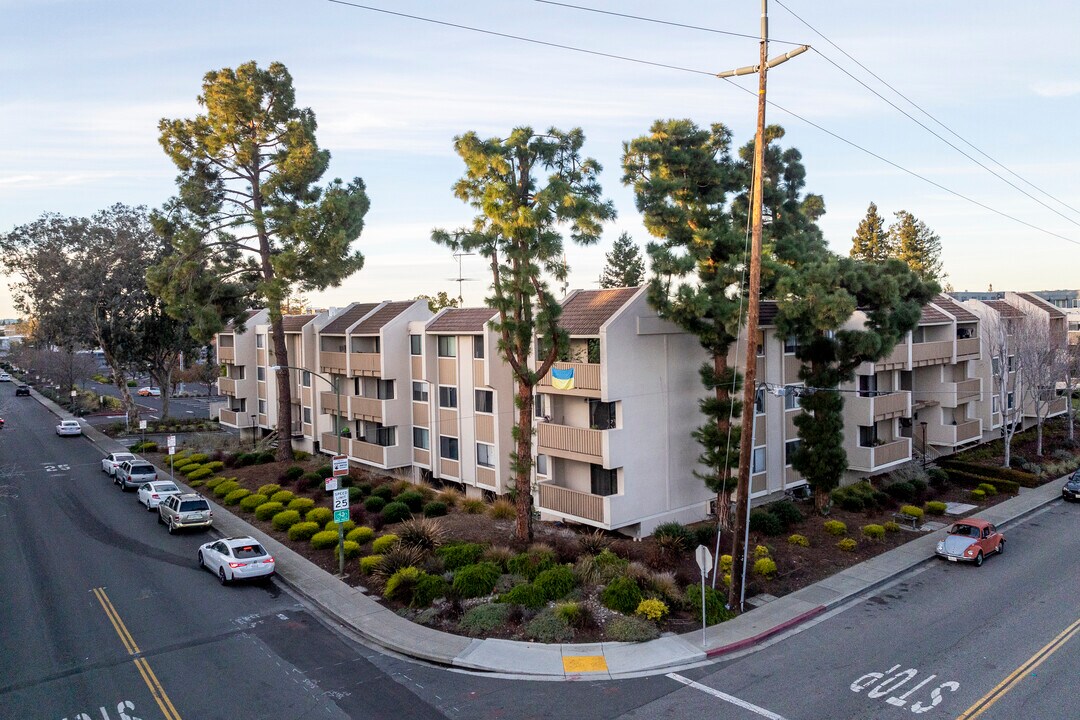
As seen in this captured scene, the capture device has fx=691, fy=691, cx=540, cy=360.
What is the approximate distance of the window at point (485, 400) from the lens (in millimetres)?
31206

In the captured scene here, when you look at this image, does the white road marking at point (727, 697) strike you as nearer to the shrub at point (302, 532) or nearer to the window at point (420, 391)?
the shrub at point (302, 532)

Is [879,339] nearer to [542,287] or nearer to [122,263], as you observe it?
[542,287]

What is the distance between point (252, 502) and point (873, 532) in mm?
25155

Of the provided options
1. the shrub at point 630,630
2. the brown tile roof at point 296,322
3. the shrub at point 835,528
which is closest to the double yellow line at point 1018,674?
the shrub at point 630,630

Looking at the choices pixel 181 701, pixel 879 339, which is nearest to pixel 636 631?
pixel 181 701

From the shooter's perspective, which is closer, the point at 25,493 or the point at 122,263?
the point at 25,493

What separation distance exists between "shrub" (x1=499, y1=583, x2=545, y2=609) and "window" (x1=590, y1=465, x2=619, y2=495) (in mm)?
6760

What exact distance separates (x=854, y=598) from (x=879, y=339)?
10.0 m

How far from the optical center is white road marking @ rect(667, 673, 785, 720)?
43.1ft

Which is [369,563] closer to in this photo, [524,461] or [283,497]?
[524,461]

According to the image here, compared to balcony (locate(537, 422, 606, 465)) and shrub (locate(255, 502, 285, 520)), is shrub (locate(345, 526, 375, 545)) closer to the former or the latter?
shrub (locate(255, 502, 285, 520))

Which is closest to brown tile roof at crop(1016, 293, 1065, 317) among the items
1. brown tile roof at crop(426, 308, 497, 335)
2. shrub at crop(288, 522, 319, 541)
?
brown tile roof at crop(426, 308, 497, 335)

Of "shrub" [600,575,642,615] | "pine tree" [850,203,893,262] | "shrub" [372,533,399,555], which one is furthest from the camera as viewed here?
"pine tree" [850,203,893,262]

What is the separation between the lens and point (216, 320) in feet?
118
